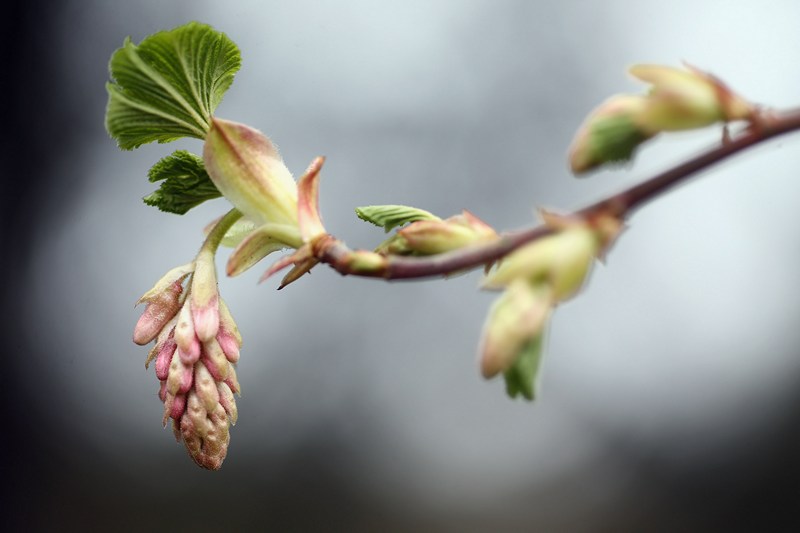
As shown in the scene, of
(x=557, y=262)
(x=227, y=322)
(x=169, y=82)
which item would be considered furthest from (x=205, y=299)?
(x=557, y=262)

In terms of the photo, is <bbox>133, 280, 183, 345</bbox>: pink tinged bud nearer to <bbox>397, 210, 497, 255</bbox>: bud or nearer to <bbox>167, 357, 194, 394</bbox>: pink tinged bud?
<bbox>167, 357, 194, 394</bbox>: pink tinged bud

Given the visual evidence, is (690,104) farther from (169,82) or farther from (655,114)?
(169,82)

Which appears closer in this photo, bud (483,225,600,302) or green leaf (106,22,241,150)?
bud (483,225,600,302)

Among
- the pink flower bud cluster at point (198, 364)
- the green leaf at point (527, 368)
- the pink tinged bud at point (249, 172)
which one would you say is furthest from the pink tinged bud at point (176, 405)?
the green leaf at point (527, 368)

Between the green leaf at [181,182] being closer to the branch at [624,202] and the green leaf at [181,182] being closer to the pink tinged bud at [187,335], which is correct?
the pink tinged bud at [187,335]

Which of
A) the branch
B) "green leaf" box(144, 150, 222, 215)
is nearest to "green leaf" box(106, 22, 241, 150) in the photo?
"green leaf" box(144, 150, 222, 215)

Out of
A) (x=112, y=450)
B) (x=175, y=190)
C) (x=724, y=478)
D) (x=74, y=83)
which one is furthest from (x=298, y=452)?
(x=175, y=190)
